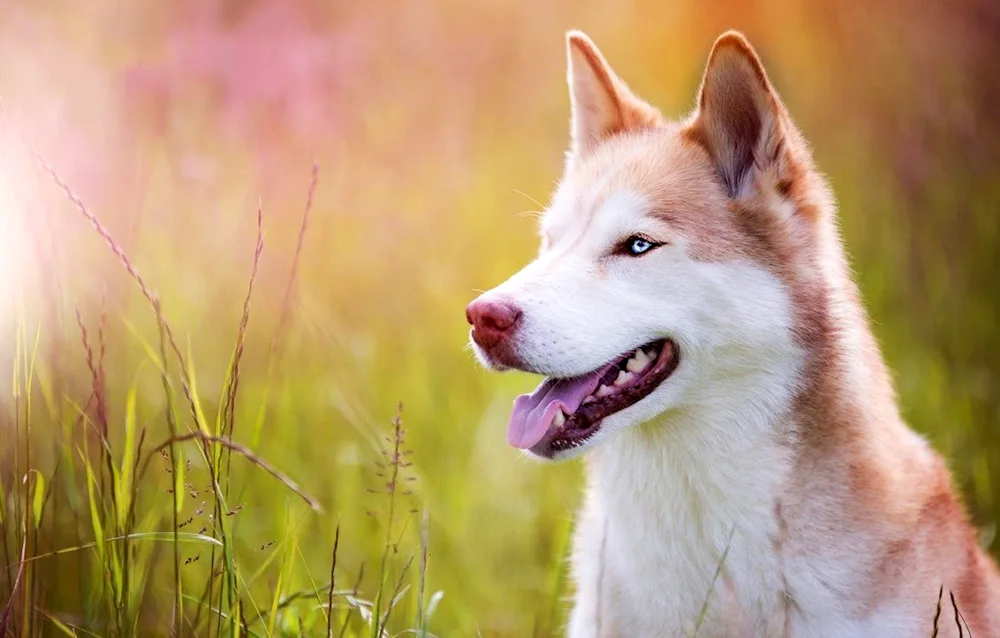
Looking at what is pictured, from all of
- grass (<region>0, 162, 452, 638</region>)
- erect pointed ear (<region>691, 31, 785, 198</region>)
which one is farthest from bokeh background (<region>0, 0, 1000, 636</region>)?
erect pointed ear (<region>691, 31, 785, 198</region>)

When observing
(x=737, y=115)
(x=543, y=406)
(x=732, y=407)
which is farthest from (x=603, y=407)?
(x=737, y=115)

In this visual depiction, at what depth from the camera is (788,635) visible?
8.34 ft

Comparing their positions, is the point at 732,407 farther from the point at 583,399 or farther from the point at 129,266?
the point at 129,266

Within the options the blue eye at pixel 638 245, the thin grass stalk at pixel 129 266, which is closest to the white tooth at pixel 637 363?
the blue eye at pixel 638 245

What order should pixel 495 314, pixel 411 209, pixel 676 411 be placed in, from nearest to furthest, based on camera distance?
1. pixel 495 314
2. pixel 676 411
3. pixel 411 209

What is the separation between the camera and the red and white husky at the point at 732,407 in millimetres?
2543

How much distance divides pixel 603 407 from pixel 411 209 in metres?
2.72

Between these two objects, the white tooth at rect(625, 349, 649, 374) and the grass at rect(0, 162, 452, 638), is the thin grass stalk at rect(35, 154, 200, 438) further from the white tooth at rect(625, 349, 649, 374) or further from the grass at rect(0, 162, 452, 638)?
the white tooth at rect(625, 349, 649, 374)

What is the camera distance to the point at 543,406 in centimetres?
261

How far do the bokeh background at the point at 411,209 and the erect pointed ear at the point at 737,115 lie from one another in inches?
32.4

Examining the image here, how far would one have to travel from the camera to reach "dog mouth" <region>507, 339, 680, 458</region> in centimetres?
255

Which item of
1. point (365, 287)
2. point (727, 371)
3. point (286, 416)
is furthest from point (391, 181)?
point (727, 371)

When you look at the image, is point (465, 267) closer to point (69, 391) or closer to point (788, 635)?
point (69, 391)

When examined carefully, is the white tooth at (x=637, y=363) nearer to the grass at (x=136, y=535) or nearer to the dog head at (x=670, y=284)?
the dog head at (x=670, y=284)
